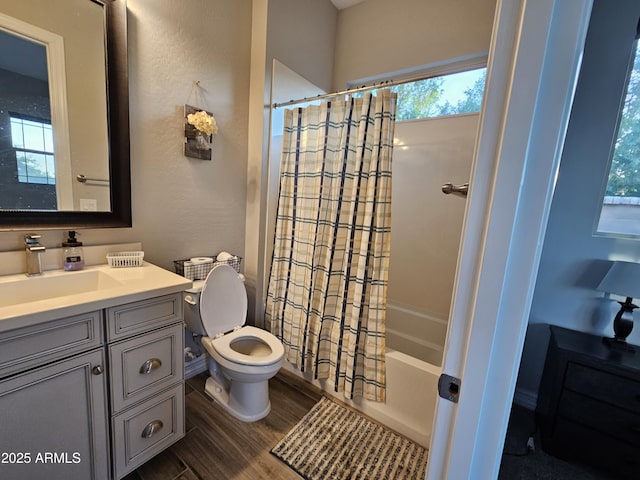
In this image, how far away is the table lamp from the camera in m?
1.40

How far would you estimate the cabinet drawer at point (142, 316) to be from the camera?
107 centimetres

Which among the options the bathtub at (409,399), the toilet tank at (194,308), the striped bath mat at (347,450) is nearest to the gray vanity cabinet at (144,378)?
the toilet tank at (194,308)

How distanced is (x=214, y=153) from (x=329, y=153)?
81cm

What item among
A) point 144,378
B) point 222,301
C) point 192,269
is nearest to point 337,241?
point 222,301

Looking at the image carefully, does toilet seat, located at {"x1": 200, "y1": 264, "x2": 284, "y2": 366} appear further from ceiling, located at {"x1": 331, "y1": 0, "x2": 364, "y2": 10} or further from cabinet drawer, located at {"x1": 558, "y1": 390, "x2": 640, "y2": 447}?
ceiling, located at {"x1": 331, "y1": 0, "x2": 364, "y2": 10}

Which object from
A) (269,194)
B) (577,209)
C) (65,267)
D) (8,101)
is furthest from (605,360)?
(8,101)

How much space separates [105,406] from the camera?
1090mm

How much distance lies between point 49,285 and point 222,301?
820 millimetres

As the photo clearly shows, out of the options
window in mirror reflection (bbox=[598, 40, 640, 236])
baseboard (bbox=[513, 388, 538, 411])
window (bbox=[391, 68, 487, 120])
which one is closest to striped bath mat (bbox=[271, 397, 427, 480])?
baseboard (bbox=[513, 388, 538, 411])

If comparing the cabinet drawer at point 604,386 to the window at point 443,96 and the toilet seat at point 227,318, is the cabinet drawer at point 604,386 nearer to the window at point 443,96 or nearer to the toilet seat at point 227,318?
the toilet seat at point 227,318

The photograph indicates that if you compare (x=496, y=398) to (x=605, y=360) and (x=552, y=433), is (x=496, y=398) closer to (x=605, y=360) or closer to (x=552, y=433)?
(x=605, y=360)

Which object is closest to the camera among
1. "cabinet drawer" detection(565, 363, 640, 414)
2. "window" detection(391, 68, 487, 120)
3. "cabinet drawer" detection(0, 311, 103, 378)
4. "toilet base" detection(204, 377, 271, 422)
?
"cabinet drawer" detection(0, 311, 103, 378)

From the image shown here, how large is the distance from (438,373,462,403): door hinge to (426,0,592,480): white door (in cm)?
1

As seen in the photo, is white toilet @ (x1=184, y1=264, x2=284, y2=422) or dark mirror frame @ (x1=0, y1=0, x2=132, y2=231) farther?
white toilet @ (x1=184, y1=264, x2=284, y2=422)
